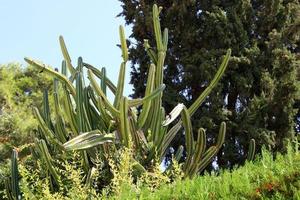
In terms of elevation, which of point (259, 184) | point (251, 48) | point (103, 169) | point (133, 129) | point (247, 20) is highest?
point (247, 20)

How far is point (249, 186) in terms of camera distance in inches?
128

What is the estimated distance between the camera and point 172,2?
16.8m

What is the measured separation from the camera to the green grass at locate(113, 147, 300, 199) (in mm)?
3146

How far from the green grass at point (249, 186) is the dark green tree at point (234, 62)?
1033cm

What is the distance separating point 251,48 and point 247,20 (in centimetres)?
124

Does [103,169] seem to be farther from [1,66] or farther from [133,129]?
[1,66]

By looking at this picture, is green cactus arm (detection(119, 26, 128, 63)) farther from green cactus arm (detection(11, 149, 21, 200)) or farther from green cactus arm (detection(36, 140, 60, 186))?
green cactus arm (detection(11, 149, 21, 200))

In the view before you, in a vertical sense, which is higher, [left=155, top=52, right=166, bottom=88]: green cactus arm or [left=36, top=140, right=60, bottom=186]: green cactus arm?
[left=155, top=52, right=166, bottom=88]: green cactus arm

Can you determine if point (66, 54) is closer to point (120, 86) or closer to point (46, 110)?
point (46, 110)

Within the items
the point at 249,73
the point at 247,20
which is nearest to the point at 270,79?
the point at 249,73

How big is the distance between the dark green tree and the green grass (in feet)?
33.9

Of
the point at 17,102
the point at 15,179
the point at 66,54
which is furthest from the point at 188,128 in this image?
the point at 17,102

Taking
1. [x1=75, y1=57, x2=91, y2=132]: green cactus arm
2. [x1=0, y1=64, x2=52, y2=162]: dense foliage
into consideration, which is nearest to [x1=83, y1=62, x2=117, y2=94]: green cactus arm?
[x1=75, y1=57, x2=91, y2=132]: green cactus arm

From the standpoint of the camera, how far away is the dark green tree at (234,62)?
14.5 metres
